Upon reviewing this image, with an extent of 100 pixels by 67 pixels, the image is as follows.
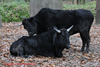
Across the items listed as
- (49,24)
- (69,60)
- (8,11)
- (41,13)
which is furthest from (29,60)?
(8,11)

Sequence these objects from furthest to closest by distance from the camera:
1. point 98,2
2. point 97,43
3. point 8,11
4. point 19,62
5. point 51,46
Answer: point 8,11, point 98,2, point 97,43, point 51,46, point 19,62

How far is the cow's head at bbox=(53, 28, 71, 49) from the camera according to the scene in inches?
229

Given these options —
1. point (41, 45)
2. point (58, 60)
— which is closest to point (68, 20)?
point (41, 45)

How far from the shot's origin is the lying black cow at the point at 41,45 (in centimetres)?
602

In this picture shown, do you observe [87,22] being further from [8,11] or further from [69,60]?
[8,11]

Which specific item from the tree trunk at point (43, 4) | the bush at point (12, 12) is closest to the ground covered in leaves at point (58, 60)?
the tree trunk at point (43, 4)

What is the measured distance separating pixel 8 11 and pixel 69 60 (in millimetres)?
12789

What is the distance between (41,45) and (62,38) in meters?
1.00

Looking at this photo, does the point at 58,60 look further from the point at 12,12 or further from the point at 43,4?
the point at 12,12

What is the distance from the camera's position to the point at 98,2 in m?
13.5

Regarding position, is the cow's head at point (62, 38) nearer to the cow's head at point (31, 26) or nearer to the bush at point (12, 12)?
the cow's head at point (31, 26)

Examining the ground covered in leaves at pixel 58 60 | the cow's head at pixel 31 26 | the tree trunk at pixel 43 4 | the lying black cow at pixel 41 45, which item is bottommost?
the ground covered in leaves at pixel 58 60

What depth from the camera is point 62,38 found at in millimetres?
5922

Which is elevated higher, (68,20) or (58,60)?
(68,20)
